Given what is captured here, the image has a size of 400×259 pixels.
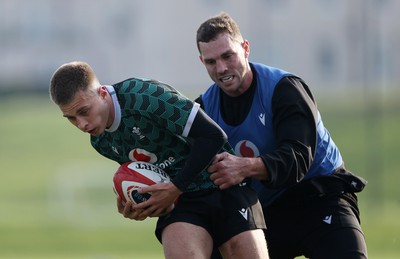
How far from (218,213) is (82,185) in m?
28.5

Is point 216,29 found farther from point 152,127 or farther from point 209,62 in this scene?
point 152,127

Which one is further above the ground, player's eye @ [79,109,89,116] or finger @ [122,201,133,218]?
player's eye @ [79,109,89,116]

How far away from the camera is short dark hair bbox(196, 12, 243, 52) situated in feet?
25.7

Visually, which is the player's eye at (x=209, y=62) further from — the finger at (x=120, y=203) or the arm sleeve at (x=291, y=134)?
the finger at (x=120, y=203)

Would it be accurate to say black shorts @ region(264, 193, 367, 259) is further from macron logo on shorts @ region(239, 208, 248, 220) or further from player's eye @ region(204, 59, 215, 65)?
player's eye @ region(204, 59, 215, 65)

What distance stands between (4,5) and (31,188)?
3716cm

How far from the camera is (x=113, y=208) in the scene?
29.8 metres

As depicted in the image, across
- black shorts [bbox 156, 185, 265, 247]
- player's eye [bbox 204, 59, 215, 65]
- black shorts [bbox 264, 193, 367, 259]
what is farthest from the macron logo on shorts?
player's eye [bbox 204, 59, 215, 65]

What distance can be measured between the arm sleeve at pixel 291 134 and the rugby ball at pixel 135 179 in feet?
2.60

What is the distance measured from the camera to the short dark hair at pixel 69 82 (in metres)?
7.09

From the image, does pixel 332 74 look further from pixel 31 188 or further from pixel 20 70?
pixel 31 188

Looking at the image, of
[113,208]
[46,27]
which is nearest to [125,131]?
[113,208]

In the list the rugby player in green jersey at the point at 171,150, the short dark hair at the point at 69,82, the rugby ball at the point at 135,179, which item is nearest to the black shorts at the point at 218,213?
the rugby player in green jersey at the point at 171,150

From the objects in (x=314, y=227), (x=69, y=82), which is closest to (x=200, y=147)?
(x=69, y=82)
